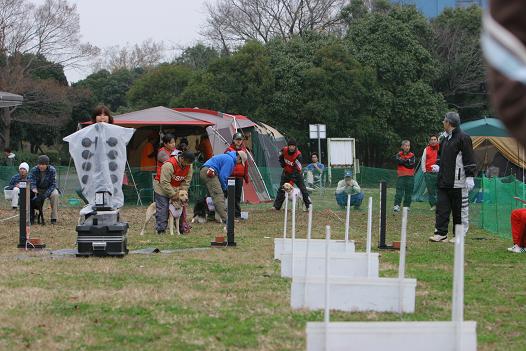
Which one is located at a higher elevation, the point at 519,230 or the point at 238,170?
the point at 238,170

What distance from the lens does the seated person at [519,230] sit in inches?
437

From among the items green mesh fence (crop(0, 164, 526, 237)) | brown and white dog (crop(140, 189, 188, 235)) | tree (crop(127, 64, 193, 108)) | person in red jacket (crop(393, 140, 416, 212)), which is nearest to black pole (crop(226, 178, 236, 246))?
brown and white dog (crop(140, 189, 188, 235))

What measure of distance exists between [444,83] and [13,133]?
84.4 ft

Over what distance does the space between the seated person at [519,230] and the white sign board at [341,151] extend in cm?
2604

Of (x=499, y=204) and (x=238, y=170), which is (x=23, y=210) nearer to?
(x=238, y=170)

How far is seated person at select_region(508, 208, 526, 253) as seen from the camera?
11.1 meters

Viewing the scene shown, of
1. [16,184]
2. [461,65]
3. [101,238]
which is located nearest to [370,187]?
[16,184]

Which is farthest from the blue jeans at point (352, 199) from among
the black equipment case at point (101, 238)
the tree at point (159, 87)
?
the tree at point (159, 87)

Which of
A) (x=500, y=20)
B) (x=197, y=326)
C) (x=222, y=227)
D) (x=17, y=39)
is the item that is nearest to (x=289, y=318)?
(x=197, y=326)

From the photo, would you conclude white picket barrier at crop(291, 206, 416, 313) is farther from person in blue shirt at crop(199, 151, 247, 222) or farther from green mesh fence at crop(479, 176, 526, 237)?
person in blue shirt at crop(199, 151, 247, 222)

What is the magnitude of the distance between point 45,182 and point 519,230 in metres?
9.67

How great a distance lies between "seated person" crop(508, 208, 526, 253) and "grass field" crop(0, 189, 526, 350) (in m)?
0.28

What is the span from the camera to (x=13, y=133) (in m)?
50.2

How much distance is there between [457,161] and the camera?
40.9 feet
